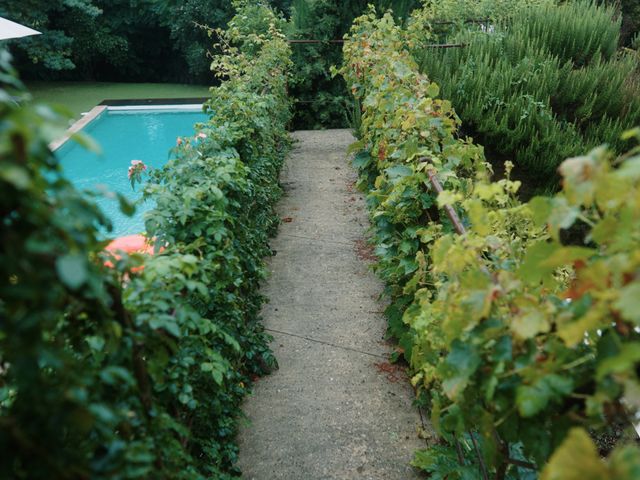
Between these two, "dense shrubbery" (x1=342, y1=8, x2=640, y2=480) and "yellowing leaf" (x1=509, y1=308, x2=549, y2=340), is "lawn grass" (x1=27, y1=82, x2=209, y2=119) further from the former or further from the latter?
Answer: "yellowing leaf" (x1=509, y1=308, x2=549, y2=340)

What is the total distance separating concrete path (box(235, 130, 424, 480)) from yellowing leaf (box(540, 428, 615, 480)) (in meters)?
1.90

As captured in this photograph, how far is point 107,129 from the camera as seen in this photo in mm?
14094

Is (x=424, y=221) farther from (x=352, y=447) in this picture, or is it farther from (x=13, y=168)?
(x=13, y=168)

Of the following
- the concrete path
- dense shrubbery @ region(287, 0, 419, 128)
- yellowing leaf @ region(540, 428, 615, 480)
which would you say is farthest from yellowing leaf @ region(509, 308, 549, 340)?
dense shrubbery @ region(287, 0, 419, 128)

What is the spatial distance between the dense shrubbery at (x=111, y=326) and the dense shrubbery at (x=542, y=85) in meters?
4.10

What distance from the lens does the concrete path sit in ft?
9.29

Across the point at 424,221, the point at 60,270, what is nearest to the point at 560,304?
the point at 60,270

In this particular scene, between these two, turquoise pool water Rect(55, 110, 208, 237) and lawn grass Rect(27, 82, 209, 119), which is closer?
turquoise pool water Rect(55, 110, 208, 237)

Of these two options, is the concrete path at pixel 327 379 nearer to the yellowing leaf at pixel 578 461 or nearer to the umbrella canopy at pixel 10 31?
the yellowing leaf at pixel 578 461

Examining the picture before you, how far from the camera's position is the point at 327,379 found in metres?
3.46

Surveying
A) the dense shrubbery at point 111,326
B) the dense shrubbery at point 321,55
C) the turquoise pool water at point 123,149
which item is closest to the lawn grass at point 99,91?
the turquoise pool water at point 123,149

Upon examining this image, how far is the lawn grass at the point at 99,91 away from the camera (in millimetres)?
17969

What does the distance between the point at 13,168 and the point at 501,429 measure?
1.36 metres

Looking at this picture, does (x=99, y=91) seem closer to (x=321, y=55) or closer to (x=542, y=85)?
(x=321, y=55)
